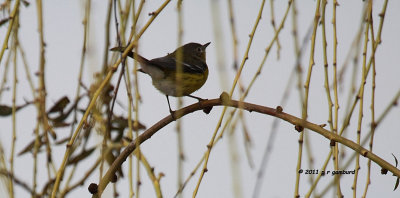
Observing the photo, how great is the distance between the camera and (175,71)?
4008mm

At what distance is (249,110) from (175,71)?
1.68 m

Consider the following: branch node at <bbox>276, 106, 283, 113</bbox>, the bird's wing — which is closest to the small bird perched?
the bird's wing

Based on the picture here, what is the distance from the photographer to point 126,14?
1858mm

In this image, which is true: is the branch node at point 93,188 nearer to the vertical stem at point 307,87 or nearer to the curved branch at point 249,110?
the curved branch at point 249,110

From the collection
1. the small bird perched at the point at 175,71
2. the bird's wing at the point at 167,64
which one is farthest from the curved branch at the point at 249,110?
the bird's wing at the point at 167,64

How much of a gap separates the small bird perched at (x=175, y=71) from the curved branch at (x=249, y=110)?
0.92 meters

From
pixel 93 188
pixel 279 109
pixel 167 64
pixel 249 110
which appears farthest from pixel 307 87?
pixel 167 64

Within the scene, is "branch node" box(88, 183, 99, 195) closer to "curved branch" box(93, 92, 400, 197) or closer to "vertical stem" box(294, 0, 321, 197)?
"curved branch" box(93, 92, 400, 197)

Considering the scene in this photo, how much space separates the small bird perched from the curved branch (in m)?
0.92

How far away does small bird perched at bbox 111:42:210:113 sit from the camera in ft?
13.0

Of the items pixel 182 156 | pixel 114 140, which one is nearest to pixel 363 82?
pixel 182 156

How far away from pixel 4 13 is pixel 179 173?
157cm

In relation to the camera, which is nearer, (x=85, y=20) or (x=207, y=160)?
(x=207, y=160)

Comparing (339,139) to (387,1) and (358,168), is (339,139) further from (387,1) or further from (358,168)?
(387,1)
